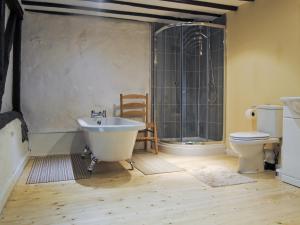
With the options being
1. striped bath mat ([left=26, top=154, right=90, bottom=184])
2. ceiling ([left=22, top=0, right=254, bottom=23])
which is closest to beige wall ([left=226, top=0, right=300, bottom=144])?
ceiling ([left=22, top=0, right=254, bottom=23])

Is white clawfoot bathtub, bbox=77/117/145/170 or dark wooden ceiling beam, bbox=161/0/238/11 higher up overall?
dark wooden ceiling beam, bbox=161/0/238/11

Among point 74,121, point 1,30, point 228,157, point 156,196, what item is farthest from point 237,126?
point 1,30

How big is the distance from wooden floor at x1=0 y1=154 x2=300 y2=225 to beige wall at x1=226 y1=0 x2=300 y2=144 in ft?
3.64

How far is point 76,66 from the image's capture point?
433 cm

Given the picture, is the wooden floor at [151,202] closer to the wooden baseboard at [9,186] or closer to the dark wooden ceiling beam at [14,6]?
the wooden baseboard at [9,186]

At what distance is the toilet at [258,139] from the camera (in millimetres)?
3074

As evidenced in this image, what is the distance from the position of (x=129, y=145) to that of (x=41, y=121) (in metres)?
1.89

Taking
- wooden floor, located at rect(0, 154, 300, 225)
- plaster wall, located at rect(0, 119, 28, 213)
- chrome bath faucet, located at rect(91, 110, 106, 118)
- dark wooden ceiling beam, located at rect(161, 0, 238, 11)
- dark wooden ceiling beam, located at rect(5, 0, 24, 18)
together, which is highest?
dark wooden ceiling beam, located at rect(161, 0, 238, 11)

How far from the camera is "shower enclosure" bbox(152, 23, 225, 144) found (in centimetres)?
464

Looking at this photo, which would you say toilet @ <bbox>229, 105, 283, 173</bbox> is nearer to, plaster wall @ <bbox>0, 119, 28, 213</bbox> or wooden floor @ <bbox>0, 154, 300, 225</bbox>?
wooden floor @ <bbox>0, 154, 300, 225</bbox>

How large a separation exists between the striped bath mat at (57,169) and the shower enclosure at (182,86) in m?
Result: 1.54

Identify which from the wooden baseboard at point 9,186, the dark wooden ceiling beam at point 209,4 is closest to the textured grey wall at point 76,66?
the dark wooden ceiling beam at point 209,4

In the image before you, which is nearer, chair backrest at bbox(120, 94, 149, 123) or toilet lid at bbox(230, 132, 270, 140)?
toilet lid at bbox(230, 132, 270, 140)

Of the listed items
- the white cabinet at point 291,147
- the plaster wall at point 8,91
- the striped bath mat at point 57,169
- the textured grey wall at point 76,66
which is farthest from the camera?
the textured grey wall at point 76,66
